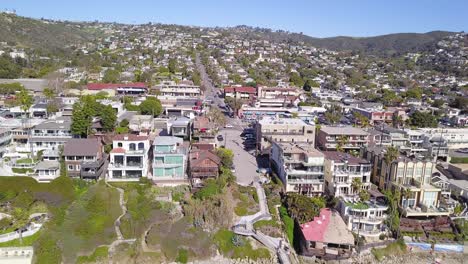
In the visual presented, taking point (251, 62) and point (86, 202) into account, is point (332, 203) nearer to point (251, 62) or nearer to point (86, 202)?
point (86, 202)

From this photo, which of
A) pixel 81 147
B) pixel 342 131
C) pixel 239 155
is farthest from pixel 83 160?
pixel 342 131

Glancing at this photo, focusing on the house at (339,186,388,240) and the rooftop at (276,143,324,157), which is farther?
the rooftop at (276,143,324,157)

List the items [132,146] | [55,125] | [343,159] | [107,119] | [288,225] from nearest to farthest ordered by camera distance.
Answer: [288,225], [343,159], [132,146], [55,125], [107,119]

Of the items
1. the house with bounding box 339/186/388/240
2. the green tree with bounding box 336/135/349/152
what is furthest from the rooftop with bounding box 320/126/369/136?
the house with bounding box 339/186/388/240

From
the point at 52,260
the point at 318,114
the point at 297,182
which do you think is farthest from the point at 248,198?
the point at 318,114

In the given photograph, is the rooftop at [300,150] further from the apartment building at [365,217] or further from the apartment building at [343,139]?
the apartment building at [343,139]

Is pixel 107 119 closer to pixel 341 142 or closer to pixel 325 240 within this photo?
pixel 341 142

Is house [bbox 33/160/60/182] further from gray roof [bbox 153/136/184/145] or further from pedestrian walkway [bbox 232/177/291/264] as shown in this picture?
pedestrian walkway [bbox 232/177/291/264]
